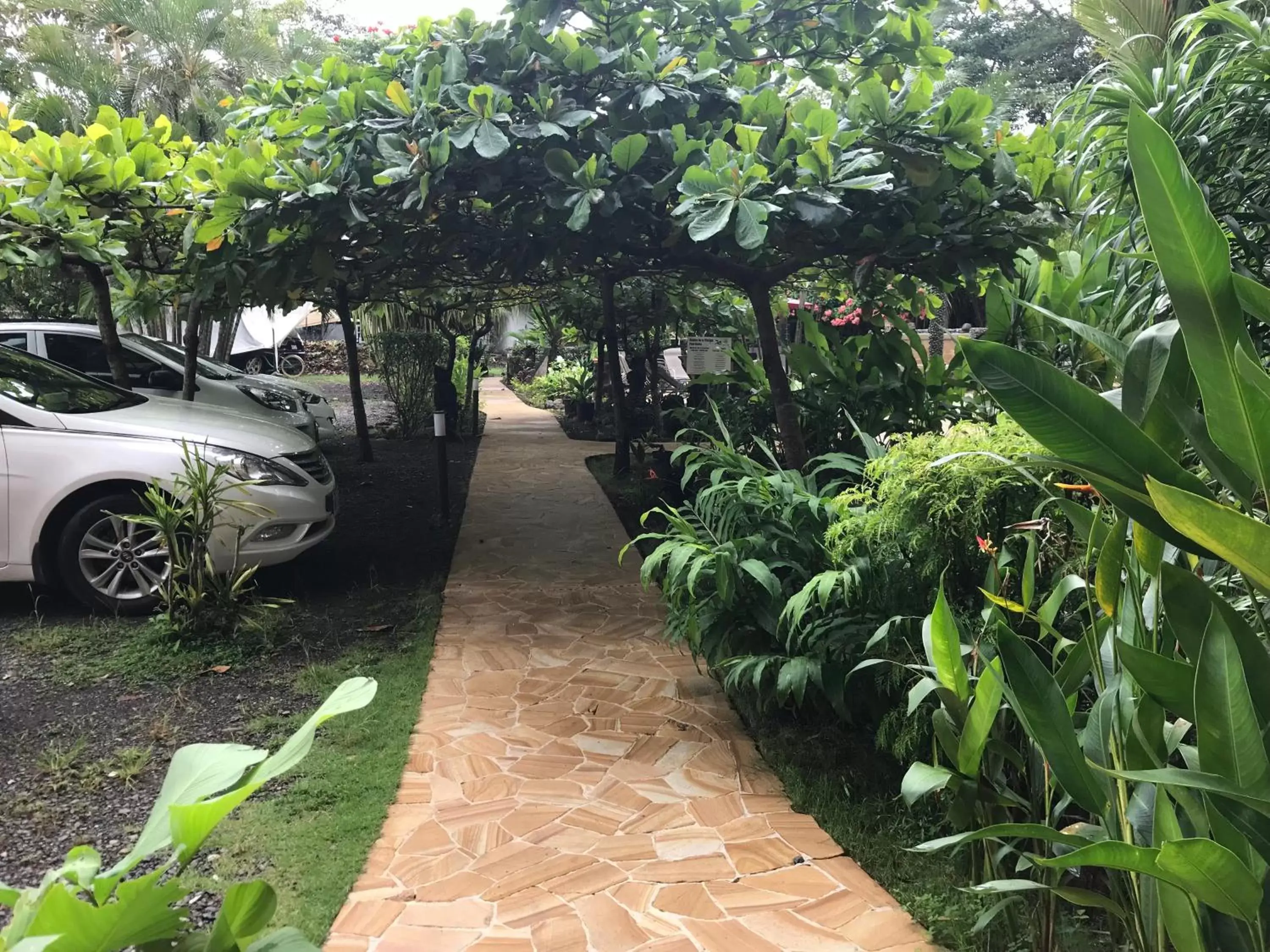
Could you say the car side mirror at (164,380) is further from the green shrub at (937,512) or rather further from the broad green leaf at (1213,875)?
the broad green leaf at (1213,875)

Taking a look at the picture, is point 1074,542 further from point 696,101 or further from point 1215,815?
point 696,101

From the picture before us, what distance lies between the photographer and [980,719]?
6.76 ft

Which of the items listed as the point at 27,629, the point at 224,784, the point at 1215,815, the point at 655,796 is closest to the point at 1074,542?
the point at 1215,815

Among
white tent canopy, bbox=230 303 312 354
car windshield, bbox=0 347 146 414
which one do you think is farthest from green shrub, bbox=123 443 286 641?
A: white tent canopy, bbox=230 303 312 354

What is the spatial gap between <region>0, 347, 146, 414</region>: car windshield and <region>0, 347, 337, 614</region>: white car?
0.04 ft

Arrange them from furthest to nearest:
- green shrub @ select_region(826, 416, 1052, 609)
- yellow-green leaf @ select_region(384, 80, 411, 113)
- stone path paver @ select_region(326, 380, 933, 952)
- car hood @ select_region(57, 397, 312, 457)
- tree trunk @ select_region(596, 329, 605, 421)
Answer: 1. tree trunk @ select_region(596, 329, 605, 421)
2. car hood @ select_region(57, 397, 312, 457)
3. yellow-green leaf @ select_region(384, 80, 411, 113)
4. green shrub @ select_region(826, 416, 1052, 609)
5. stone path paver @ select_region(326, 380, 933, 952)

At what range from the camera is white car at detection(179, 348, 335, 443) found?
10.1 m

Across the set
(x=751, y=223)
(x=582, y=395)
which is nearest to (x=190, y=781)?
(x=751, y=223)

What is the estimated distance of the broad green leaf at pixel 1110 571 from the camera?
1721 mm

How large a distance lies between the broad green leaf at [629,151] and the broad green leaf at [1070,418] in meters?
3.34

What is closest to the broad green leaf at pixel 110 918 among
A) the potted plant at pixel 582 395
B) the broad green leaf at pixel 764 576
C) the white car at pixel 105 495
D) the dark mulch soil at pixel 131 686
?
the dark mulch soil at pixel 131 686

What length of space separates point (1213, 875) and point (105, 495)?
5134 millimetres

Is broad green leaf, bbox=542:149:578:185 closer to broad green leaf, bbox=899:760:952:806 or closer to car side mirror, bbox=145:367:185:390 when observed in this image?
broad green leaf, bbox=899:760:952:806

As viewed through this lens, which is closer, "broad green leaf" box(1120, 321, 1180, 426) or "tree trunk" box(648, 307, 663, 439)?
"broad green leaf" box(1120, 321, 1180, 426)
